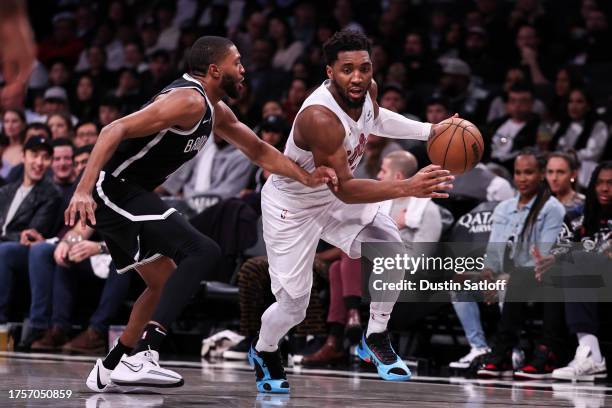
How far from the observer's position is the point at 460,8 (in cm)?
1171

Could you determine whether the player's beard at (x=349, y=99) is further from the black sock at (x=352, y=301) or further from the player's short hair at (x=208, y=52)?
the black sock at (x=352, y=301)

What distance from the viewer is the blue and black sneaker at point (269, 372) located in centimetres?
548

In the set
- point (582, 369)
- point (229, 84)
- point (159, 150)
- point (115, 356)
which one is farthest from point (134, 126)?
point (582, 369)

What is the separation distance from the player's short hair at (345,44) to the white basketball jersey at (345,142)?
0.61 feet

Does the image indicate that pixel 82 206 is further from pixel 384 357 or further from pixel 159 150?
pixel 384 357

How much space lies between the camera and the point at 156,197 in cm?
526

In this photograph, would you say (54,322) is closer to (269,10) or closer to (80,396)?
(80,396)

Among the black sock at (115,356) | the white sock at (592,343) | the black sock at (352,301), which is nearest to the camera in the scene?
the black sock at (115,356)

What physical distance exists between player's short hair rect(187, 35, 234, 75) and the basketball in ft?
3.83

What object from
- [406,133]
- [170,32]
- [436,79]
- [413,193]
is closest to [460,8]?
[436,79]

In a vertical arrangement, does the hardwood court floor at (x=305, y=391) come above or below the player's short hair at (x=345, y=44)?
below

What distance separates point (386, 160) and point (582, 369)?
197 cm

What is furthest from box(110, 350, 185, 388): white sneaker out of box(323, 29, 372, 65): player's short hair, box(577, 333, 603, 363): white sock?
box(577, 333, 603, 363): white sock

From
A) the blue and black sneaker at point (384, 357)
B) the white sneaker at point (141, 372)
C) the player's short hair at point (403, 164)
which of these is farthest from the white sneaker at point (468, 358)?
the white sneaker at point (141, 372)
